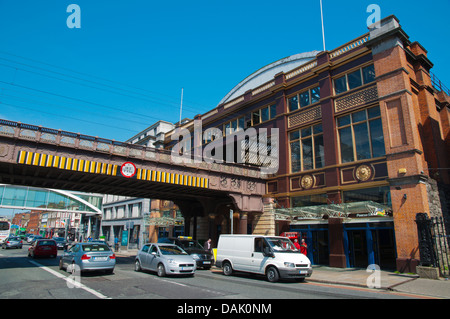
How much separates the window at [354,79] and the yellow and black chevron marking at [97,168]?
1197 cm

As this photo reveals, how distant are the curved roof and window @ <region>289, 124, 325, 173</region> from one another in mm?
16853

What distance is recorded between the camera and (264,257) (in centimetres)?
1301

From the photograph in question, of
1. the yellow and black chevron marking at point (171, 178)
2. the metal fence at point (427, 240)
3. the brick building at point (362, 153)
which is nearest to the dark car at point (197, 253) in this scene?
the yellow and black chevron marking at point (171, 178)

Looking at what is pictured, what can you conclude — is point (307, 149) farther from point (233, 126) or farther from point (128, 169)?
point (128, 169)

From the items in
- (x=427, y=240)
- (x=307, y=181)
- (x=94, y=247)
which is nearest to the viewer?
(x=427, y=240)

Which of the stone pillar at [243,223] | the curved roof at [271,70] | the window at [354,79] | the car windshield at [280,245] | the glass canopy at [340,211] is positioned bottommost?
the car windshield at [280,245]

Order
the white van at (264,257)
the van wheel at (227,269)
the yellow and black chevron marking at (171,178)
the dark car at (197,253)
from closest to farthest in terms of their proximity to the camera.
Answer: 1. the white van at (264,257)
2. the van wheel at (227,269)
3. the dark car at (197,253)
4. the yellow and black chevron marking at (171,178)

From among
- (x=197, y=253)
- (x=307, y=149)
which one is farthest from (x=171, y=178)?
(x=307, y=149)

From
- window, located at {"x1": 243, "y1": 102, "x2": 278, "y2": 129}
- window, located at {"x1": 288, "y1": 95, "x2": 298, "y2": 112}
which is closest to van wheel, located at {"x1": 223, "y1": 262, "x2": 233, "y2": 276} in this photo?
window, located at {"x1": 288, "y1": 95, "x2": 298, "y2": 112}

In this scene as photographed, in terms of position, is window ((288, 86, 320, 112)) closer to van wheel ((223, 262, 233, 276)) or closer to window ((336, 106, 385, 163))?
window ((336, 106, 385, 163))

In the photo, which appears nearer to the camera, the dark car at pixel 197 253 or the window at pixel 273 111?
the dark car at pixel 197 253

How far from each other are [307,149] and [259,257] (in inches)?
455

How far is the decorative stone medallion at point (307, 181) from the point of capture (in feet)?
70.1

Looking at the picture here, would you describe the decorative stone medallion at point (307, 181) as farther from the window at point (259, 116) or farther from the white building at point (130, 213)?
the white building at point (130, 213)
